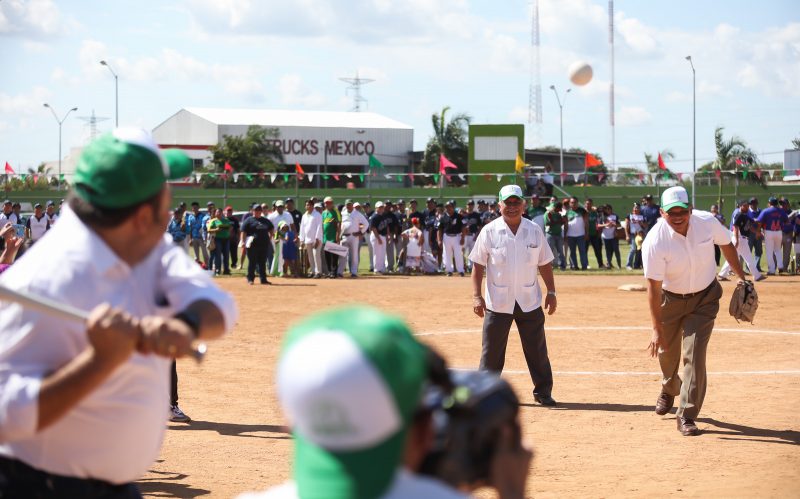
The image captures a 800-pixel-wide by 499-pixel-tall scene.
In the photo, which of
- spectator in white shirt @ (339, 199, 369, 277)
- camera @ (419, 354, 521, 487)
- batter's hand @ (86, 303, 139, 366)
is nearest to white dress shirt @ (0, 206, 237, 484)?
batter's hand @ (86, 303, 139, 366)

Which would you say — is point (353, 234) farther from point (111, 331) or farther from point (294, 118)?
point (294, 118)

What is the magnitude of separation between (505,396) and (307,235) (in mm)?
26075

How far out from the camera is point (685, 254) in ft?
31.4

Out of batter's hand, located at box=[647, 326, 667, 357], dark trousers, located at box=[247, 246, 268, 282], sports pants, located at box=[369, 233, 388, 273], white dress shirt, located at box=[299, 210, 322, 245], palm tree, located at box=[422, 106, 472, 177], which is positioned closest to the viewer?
batter's hand, located at box=[647, 326, 667, 357]

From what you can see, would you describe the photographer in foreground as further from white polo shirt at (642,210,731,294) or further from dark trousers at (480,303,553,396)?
dark trousers at (480,303,553,396)

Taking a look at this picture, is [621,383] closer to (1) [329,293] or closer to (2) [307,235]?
(1) [329,293]

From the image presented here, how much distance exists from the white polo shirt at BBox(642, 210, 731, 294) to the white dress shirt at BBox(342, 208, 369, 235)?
19962mm

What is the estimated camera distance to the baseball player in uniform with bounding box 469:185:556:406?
428 inches

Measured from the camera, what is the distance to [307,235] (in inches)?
1111

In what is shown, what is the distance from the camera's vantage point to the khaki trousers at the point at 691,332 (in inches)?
369

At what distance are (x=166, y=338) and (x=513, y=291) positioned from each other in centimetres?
852

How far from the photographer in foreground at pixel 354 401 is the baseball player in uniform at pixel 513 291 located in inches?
346

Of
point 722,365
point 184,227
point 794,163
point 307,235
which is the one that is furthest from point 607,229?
point 794,163

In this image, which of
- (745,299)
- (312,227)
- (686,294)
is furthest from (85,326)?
(312,227)
